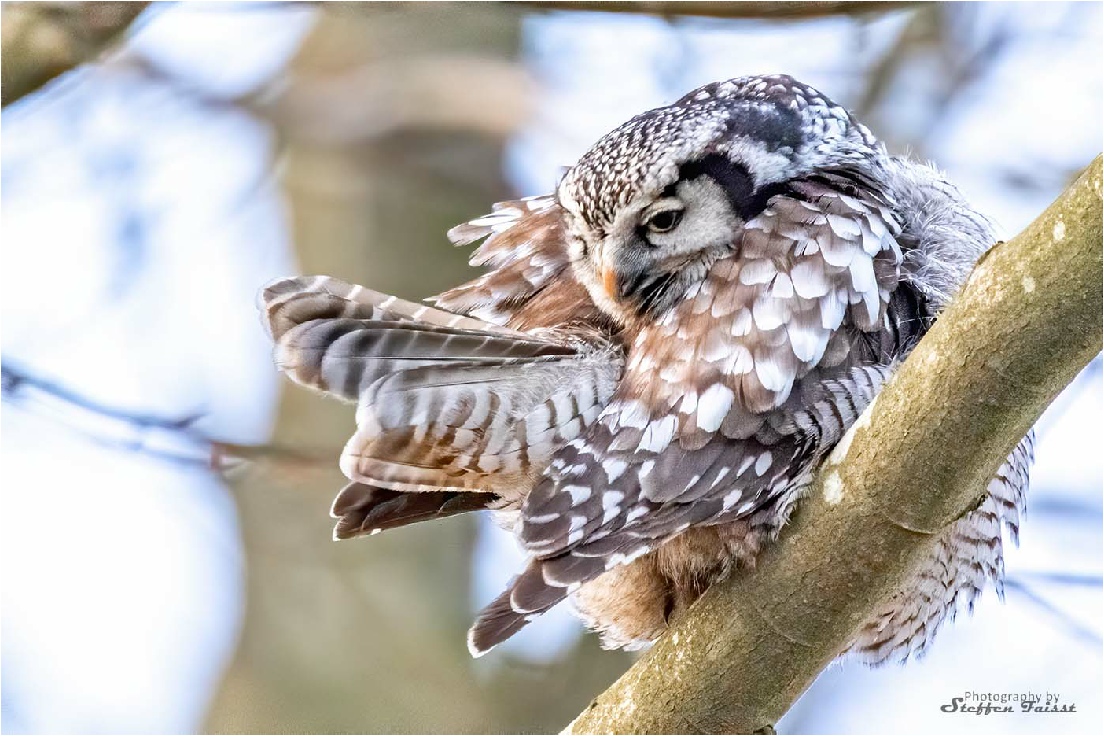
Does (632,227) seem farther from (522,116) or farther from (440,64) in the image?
(440,64)

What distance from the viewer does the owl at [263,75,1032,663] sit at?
225cm

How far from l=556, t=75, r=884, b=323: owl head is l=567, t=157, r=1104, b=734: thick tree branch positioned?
2.23 feet

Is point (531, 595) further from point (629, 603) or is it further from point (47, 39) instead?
point (47, 39)

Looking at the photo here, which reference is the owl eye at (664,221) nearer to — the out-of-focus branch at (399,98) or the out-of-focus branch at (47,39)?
the out-of-focus branch at (47,39)

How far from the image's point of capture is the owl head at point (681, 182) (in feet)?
8.53

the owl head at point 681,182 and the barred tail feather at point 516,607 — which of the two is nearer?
the barred tail feather at point 516,607

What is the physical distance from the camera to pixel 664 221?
8.68ft

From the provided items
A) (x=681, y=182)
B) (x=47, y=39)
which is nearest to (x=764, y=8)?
(x=681, y=182)

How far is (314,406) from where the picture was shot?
4.84m
